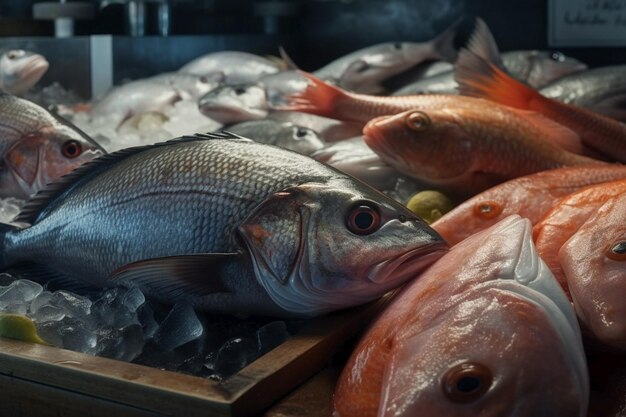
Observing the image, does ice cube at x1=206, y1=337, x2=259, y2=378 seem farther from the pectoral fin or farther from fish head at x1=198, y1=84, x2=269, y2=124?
fish head at x1=198, y1=84, x2=269, y2=124

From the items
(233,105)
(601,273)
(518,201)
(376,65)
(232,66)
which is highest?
(601,273)

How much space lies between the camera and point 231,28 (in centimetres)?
470

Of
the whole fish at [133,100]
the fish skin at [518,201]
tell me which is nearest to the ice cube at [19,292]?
the fish skin at [518,201]

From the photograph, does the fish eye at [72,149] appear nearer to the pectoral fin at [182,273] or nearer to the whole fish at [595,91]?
the pectoral fin at [182,273]

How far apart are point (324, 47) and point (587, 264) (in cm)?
341

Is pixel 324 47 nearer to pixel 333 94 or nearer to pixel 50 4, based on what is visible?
pixel 50 4

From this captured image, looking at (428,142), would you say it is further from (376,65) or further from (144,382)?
(376,65)

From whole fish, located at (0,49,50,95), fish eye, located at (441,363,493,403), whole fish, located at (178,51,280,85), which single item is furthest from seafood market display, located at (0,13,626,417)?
whole fish, located at (178,51,280,85)

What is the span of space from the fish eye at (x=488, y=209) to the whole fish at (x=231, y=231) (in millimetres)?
259

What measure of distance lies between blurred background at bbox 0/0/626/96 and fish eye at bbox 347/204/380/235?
2443 millimetres

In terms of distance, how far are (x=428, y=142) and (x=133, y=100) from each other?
63.7 inches

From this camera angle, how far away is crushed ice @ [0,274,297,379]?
131 cm

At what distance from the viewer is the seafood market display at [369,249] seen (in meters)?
1.07

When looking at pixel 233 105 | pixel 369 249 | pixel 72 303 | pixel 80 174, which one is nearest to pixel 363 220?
pixel 369 249
